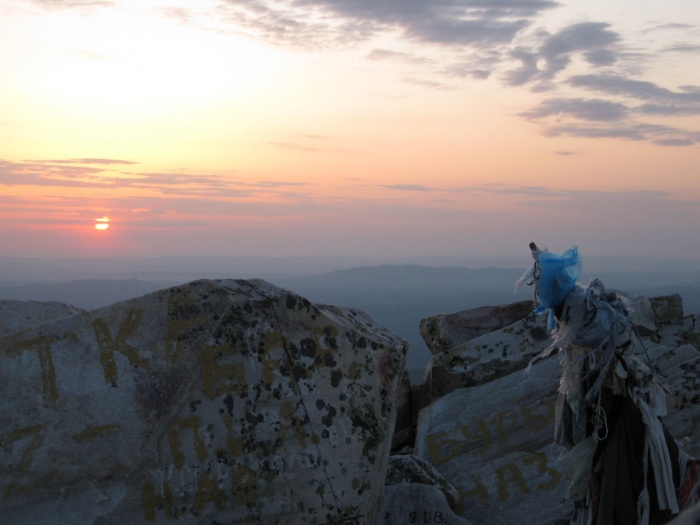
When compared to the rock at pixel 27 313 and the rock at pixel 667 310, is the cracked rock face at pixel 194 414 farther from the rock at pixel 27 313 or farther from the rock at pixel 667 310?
the rock at pixel 667 310

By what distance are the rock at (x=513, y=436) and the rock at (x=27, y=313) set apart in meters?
4.23

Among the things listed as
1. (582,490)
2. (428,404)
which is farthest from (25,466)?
→ (428,404)

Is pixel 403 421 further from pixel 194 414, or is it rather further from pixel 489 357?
pixel 194 414

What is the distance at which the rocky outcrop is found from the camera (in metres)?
7.93

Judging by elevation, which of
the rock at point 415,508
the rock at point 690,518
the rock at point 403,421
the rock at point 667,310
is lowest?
the rock at point 403,421

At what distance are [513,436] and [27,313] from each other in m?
5.38

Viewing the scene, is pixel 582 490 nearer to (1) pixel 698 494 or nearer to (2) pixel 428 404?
(1) pixel 698 494

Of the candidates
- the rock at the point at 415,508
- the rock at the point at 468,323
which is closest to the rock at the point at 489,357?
the rock at the point at 468,323

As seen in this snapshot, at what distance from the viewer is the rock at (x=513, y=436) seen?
7.85 metres

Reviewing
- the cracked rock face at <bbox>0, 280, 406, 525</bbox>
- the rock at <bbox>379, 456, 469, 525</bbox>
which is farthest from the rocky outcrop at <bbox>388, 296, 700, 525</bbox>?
the cracked rock face at <bbox>0, 280, 406, 525</bbox>

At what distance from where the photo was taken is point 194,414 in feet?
20.2

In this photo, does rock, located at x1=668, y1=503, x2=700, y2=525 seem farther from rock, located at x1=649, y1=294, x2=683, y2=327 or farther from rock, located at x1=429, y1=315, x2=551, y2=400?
rock, located at x1=649, y1=294, x2=683, y2=327

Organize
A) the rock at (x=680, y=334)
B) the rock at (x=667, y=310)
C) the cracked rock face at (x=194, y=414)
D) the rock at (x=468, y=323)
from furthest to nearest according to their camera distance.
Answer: the rock at (x=468, y=323)
the rock at (x=667, y=310)
the rock at (x=680, y=334)
the cracked rock face at (x=194, y=414)

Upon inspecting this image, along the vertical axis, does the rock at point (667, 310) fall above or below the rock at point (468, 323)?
above
